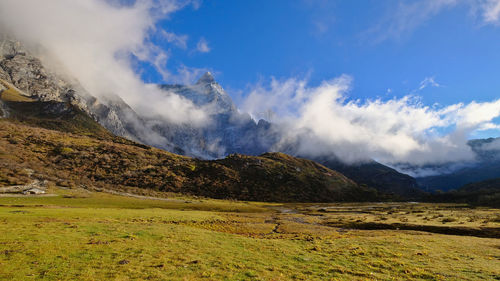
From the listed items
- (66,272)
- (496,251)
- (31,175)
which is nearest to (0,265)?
(66,272)

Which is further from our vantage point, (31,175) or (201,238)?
(31,175)

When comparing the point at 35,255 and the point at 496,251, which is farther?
the point at 496,251

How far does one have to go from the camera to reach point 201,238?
36094 mm

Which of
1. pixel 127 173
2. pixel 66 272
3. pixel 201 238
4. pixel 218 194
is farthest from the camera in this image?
pixel 218 194

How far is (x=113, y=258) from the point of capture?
23016 millimetres

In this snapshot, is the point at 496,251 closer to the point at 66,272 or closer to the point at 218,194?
the point at 66,272

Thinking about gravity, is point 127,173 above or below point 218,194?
above

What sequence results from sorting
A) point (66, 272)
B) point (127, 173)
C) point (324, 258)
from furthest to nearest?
point (127, 173)
point (324, 258)
point (66, 272)

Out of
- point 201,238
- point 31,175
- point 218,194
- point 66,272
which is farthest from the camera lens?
point 218,194

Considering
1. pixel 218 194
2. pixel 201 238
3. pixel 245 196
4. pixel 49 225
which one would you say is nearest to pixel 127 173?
pixel 218 194

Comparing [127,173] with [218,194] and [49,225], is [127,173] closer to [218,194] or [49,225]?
[218,194]

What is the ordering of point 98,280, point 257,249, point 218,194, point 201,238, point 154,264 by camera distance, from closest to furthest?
point 98,280 < point 154,264 < point 257,249 < point 201,238 < point 218,194

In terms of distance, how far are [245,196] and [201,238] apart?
536 feet

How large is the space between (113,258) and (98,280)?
5.99 metres
